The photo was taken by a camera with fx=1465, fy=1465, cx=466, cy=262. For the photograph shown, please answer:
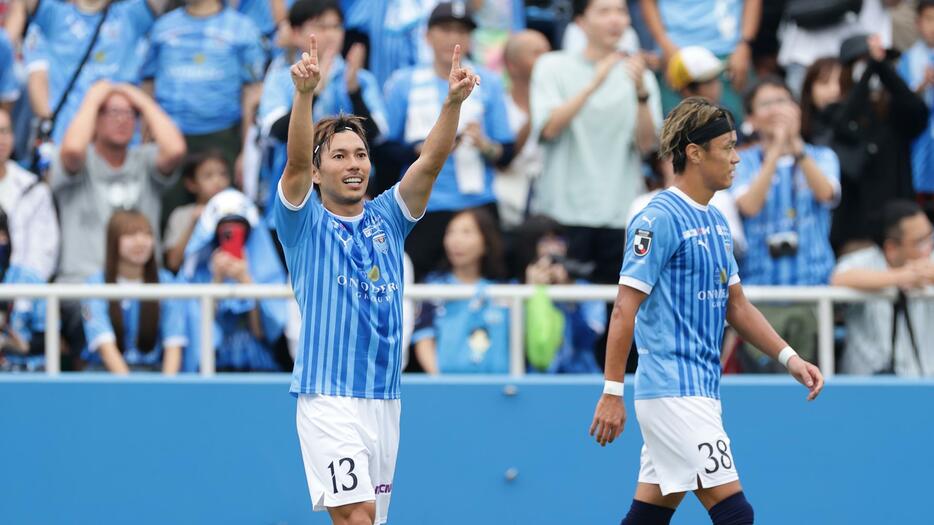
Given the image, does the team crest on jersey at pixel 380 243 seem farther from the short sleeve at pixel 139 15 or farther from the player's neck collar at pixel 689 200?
the short sleeve at pixel 139 15

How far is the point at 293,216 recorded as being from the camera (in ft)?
18.9

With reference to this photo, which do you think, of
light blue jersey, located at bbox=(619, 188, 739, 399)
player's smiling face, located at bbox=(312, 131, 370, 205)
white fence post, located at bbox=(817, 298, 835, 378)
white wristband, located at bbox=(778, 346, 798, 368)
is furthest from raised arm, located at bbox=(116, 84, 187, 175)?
white wristband, located at bbox=(778, 346, 798, 368)

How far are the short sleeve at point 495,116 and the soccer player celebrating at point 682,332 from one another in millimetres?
3607

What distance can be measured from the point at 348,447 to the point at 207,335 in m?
2.34

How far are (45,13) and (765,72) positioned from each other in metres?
5.21

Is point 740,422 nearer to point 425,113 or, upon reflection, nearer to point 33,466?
point 425,113

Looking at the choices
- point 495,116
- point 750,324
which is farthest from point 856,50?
point 750,324

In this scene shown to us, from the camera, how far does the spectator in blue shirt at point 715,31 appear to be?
1037cm

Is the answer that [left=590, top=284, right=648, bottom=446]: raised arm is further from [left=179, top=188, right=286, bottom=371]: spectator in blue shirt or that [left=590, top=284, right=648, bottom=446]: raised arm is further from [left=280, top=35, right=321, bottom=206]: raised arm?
[left=179, top=188, right=286, bottom=371]: spectator in blue shirt

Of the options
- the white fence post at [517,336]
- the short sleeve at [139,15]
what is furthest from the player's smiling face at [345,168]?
the short sleeve at [139,15]

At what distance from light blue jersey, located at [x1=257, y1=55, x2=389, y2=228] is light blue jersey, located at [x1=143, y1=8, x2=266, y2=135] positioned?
63 centimetres

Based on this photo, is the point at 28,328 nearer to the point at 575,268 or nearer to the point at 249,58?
the point at 249,58

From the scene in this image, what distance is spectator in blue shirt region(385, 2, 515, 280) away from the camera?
934cm

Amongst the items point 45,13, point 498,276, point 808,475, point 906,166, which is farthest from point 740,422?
point 45,13
